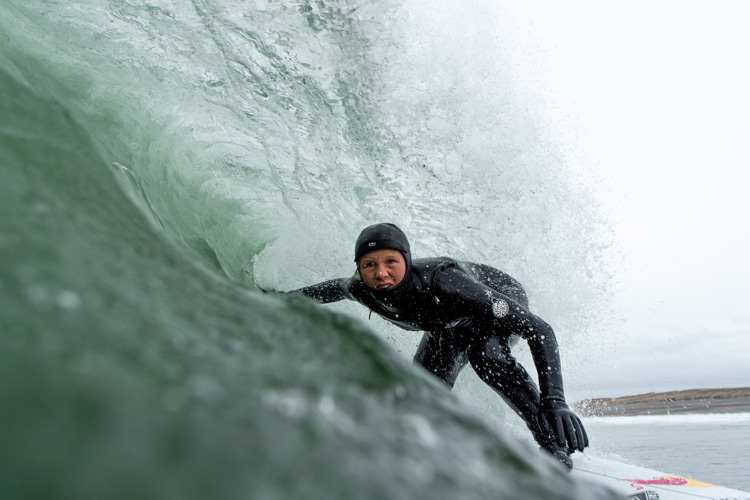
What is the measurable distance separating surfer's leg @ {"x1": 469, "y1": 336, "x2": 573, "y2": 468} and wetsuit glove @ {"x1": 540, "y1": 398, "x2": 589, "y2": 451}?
26 cm

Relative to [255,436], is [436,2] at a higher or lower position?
higher

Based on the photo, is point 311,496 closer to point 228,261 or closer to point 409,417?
point 409,417

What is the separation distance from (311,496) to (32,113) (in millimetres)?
987

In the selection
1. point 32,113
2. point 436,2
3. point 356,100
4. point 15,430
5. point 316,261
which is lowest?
point 15,430

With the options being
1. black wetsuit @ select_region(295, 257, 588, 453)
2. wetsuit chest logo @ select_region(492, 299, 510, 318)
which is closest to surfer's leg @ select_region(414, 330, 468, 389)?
black wetsuit @ select_region(295, 257, 588, 453)

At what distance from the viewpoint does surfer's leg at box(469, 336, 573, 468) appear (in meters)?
3.06

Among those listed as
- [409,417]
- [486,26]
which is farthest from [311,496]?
[486,26]

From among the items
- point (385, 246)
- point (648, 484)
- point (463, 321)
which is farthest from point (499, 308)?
point (648, 484)

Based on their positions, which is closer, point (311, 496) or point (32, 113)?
point (311, 496)

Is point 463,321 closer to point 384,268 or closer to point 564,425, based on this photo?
point 384,268

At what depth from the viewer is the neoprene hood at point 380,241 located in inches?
121

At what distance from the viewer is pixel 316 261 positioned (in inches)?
221

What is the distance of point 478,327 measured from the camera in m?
3.29

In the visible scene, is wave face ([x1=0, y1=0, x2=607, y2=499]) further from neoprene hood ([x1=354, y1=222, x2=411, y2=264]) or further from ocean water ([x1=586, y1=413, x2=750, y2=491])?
ocean water ([x1=586, y1=413, x2=750, y2=491])
